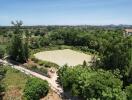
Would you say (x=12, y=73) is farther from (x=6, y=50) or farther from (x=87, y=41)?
(x=87, y=41)

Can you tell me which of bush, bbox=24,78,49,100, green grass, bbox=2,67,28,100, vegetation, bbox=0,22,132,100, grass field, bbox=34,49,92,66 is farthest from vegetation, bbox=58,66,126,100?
grass field, bbox=34,49,92,66

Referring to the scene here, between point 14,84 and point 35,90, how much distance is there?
7598 mm

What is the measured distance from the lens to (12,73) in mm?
50781

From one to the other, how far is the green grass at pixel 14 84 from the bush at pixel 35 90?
6.89 feet

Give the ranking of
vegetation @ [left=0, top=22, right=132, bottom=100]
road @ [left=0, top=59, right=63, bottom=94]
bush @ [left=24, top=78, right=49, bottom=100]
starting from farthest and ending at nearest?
road @ [left=0, top=59, right=63, bottom=94]
bush @ [left=24, top=78, right=49, bottom=100]
vegetation @ [left=0, top=22, right=132, bottom=100]

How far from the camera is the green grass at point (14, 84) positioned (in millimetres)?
40197

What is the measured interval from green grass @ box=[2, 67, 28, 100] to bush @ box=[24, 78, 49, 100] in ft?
6.89

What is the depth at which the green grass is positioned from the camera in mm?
40197

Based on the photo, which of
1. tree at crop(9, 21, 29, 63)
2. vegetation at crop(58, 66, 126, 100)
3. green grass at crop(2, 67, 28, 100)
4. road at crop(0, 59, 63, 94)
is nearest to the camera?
vegetation at crop(58, 66, 126, 100)

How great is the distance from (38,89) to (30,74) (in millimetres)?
11383

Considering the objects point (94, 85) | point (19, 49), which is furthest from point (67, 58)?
point (94, 85)

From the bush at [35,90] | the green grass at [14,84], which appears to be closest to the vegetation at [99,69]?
the bush at [35,90]

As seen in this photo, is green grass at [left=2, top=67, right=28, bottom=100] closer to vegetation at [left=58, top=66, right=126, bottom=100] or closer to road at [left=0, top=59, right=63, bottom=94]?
road at [left=0, top=59, right=63, bottom=94]

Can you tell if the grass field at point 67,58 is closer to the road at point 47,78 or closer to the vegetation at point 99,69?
the vegetation at point 99,69
